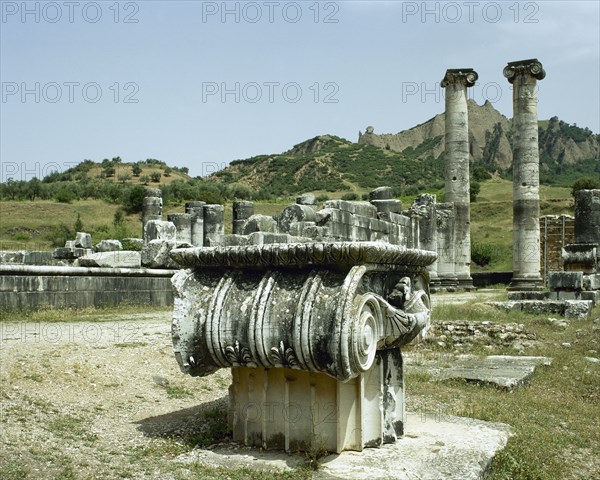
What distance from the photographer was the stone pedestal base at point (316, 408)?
470 centimetres

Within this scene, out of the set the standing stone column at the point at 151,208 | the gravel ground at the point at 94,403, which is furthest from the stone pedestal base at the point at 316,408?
the standing stone column at the point at 151,208

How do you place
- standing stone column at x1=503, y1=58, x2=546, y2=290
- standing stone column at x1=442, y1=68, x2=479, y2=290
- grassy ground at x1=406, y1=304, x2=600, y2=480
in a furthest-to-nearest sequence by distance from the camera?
standing stone column at x1=442, y1=68, x2=479, y2=290 → standing stone column at x1=503, y1=58, x2=546, y2=290 → grassy ground at x1=406, y1=304, x2=600, y2=480

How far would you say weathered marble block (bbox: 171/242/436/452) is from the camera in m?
4.35

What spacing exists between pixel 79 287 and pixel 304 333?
31.6ft

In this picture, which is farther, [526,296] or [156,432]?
[526,296]

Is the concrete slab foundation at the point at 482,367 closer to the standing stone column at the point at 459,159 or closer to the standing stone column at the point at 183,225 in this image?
the standing stone column at the point at 459,159

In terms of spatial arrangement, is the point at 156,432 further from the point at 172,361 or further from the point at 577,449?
the point at 577,449

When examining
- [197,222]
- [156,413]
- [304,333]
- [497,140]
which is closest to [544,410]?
[156,413]

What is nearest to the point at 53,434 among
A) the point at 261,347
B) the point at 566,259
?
the point at 261,347

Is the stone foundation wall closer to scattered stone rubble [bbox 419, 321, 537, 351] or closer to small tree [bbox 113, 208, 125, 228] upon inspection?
scattered stone rubble [bbox 419, 321, 537, 351]

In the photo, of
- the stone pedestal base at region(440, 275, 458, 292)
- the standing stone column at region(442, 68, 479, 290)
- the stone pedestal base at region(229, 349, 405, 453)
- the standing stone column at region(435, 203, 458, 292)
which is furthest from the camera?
the standing stone column at region(442, 68, 479, 290)

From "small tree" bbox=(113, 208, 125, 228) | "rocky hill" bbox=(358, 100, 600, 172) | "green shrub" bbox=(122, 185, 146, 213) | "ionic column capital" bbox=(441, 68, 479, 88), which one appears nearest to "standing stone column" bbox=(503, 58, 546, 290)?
"ionic column capital" bbox=(441, 68, 479, 88)

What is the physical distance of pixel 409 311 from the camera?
198 inches

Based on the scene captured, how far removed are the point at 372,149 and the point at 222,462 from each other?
303 ft
